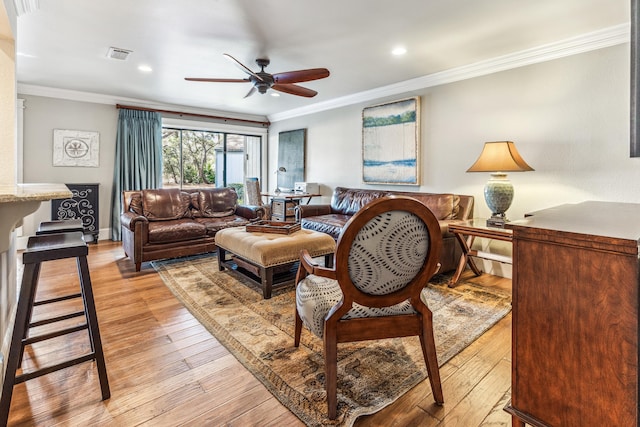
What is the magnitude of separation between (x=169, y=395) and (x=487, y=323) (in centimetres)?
215

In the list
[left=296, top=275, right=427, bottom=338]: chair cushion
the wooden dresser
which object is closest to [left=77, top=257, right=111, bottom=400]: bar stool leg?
[left=296, top=275, right=427, bottom=338]: chair cushion

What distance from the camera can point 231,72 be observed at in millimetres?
4031

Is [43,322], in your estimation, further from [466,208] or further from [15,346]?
[466,208]

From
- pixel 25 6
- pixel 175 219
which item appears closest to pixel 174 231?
pixel 175 219

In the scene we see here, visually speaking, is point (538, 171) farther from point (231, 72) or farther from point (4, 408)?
point (4, 408)

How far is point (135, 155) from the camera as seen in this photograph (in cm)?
544

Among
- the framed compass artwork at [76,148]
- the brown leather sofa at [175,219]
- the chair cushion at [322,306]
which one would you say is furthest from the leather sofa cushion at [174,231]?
the chair cushion at [322,306]

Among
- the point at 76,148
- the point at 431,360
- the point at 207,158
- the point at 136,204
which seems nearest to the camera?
the point at 431,360

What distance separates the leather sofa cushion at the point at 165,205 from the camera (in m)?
4.24

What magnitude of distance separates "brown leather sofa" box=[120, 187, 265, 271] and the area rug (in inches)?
23.8

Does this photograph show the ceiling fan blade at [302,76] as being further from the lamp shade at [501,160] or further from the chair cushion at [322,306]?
the chair cushion at [322,306]

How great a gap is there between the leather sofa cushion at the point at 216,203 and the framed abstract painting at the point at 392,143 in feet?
6.94

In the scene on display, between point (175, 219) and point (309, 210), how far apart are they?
1879mm

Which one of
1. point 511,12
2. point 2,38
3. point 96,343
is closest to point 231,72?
point 2,38
